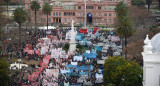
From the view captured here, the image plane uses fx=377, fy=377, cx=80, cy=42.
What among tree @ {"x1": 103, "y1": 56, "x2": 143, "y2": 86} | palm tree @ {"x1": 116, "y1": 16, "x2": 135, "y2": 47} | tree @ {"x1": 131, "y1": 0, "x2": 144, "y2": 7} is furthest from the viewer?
tree @ {"x1": 131, "y1": 0, "x2": 144, "y2": 7}

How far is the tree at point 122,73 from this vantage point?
125 ft

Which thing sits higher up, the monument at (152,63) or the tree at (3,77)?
the monument at (152,63)

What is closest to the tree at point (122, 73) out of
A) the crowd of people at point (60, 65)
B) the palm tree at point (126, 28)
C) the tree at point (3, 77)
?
the crowd of people at point (60, 65)

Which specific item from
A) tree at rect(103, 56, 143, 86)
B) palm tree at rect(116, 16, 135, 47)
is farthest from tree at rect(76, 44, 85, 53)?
tree at rect(103, 56, 143, 86)

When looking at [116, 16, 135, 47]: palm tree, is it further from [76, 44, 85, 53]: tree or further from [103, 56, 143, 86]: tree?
[76, 44, 85, 53]: tree

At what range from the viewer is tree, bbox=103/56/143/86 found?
38.2 metres

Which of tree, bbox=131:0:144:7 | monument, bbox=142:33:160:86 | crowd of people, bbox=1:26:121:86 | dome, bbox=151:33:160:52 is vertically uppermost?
tree, bbox=131:0:144:7

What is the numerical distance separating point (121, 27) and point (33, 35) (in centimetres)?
2737

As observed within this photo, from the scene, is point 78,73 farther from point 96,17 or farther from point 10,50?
point 96,17

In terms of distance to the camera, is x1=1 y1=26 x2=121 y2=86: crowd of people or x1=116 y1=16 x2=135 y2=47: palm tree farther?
x1=116 y1=16 x2=135 y2=47: palm tree

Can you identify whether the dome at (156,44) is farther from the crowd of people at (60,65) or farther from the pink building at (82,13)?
the pink building at (82,13)

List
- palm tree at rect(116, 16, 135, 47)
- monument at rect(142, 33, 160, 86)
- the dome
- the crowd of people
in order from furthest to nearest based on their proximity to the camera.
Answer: palm tree at rect(116, 16, 135, 47)
the crowd of people
the dome
monument at rect(142, 33, 160, 86)

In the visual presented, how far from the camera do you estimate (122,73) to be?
3959 cm

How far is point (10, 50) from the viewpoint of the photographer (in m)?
63.6
